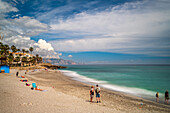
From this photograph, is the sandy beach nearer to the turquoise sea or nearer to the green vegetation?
the turquoise sea

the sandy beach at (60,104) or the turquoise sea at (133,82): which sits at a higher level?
the sandy beach at (60,104)

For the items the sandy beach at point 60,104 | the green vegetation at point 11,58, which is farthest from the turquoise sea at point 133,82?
the green vegetation at point 11,58

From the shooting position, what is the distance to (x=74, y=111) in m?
9.47

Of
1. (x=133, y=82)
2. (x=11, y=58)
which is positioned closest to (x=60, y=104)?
(x=133, y=82)

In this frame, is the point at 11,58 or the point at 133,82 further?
the point at 11,58

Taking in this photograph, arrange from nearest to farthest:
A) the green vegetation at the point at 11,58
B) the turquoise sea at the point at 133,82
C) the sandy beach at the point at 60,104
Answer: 1. the sandy beach at the point at 60,104
2. the turquoise sea at the point at 133,82
3. the green vegetation at the point at 11,58

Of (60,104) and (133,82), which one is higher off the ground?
(60,104)

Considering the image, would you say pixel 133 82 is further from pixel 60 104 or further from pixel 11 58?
pixel 11 58

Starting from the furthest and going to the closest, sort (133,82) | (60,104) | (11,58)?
1. (11,58)
2. (133,82)
3. (60,104)

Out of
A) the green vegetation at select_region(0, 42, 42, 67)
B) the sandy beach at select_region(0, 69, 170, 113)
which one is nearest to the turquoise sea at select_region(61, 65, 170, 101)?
the sandy beach at select_region(0, 69, 170, 113)

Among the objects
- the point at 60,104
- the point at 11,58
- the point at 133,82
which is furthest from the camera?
the point at 11,58

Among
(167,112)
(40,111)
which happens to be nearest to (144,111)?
(167,112)

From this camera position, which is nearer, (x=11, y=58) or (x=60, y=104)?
(x=60, y=104)

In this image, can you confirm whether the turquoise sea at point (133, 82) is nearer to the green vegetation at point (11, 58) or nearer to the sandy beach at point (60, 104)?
the sandy beach at point (60, 104)
